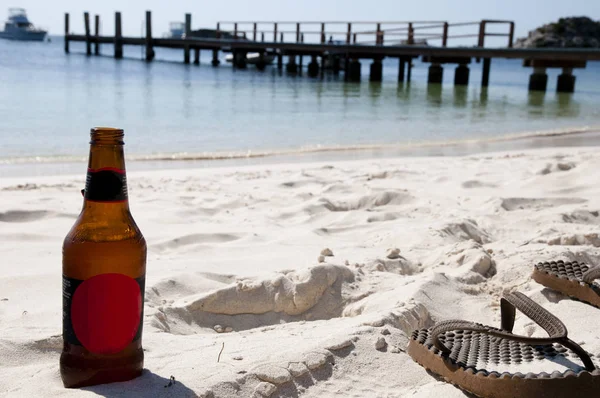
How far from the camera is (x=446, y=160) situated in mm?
6176

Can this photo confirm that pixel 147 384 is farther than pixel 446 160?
No

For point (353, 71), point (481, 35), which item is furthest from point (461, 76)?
point (353, 71)

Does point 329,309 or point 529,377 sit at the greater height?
point 529,377

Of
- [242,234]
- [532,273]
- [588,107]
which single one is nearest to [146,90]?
[588,107]

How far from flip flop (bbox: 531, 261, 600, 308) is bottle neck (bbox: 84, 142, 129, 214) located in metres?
1.63

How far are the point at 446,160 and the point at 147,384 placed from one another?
16.5 feet

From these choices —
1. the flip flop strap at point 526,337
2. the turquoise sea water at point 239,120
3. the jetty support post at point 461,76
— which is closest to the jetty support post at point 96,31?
the turquoise sea water at point 239,120

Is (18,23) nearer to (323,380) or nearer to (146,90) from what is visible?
(146,90)

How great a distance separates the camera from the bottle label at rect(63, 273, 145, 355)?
1.41 metres

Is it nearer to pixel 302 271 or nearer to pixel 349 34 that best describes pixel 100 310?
pixel 302 271

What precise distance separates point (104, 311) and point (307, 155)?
5706mm

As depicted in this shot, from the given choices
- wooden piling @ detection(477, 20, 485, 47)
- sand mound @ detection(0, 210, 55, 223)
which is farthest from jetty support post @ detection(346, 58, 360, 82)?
sand mound @ detection(0, 210, 55, 223)

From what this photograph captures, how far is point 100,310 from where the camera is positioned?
1.41m

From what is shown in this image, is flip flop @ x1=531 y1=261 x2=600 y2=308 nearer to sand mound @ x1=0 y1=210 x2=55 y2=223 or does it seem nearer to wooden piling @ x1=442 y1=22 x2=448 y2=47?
sand mound @ x1=0 y1=210 x2=55 y2=223
